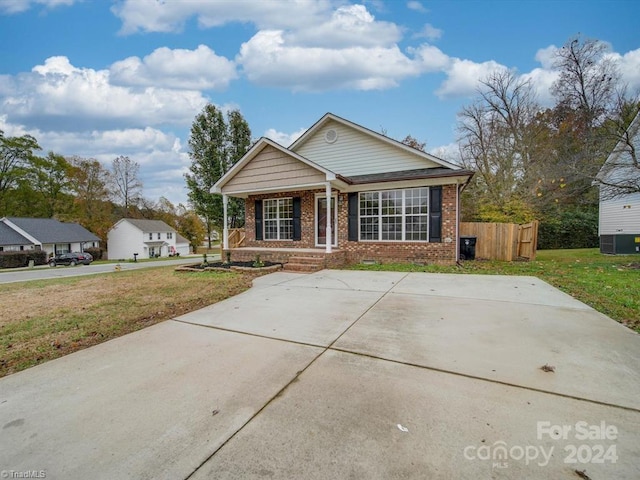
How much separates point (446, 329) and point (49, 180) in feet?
162

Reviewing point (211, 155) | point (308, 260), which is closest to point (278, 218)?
point (308, 260)

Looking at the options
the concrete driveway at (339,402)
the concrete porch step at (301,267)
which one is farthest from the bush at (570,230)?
the concrete driveway at (339,402)

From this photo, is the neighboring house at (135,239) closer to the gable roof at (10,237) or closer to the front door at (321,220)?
the gable roof at (10,237)

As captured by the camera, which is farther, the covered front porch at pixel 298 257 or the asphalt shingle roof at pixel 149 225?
the asphalt shingle roof at pixel 149 225

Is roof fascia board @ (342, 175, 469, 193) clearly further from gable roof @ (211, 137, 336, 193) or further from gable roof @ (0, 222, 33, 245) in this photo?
gable roof @ (0, 222, 33, 245)

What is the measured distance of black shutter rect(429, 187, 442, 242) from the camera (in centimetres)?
1016

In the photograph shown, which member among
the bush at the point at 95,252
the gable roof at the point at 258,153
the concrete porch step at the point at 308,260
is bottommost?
the bush at the point at 95,252

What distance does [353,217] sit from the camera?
11.4 meters

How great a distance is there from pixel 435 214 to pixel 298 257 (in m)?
5.14

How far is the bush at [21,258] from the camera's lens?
2895cm

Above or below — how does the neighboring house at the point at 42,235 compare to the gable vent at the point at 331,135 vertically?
below

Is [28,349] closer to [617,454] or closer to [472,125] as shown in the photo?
[617,454]

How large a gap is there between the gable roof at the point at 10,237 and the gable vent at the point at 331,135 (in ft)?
127

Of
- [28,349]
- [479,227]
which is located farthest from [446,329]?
[479,227]
